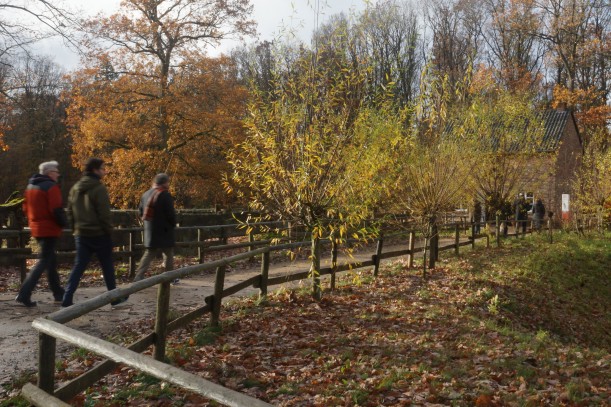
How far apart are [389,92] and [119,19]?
47.8ft

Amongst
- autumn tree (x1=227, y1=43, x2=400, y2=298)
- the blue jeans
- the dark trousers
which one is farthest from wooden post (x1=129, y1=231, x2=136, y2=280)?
autumn tree (x1=227, y1=43, x2=400, y2=298)

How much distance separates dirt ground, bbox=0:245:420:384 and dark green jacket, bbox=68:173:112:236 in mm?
1199

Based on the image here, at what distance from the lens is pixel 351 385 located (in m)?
5.38

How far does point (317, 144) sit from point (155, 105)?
42.5ft

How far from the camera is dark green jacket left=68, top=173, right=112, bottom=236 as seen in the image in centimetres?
720

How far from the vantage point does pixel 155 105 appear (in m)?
19.3

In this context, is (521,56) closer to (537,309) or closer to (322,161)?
(537,309)

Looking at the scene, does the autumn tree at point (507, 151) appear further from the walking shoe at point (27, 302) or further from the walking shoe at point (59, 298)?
the walking shoe at point (27, 302)

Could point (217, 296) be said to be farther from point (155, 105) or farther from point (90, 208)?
point (155, 105)

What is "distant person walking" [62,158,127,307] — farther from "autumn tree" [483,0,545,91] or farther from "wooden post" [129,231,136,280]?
"autumn tree" [483,0,545,91]

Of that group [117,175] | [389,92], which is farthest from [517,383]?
[117,175]

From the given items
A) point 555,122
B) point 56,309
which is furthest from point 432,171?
point 555,122

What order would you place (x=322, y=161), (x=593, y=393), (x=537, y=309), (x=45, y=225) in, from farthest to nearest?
(x=537, y=309) < (x=322, y=161) < (x=45, y=225) < (x=593, y=393)

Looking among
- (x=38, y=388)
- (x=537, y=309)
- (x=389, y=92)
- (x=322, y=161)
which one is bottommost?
(x=537, y=309)
